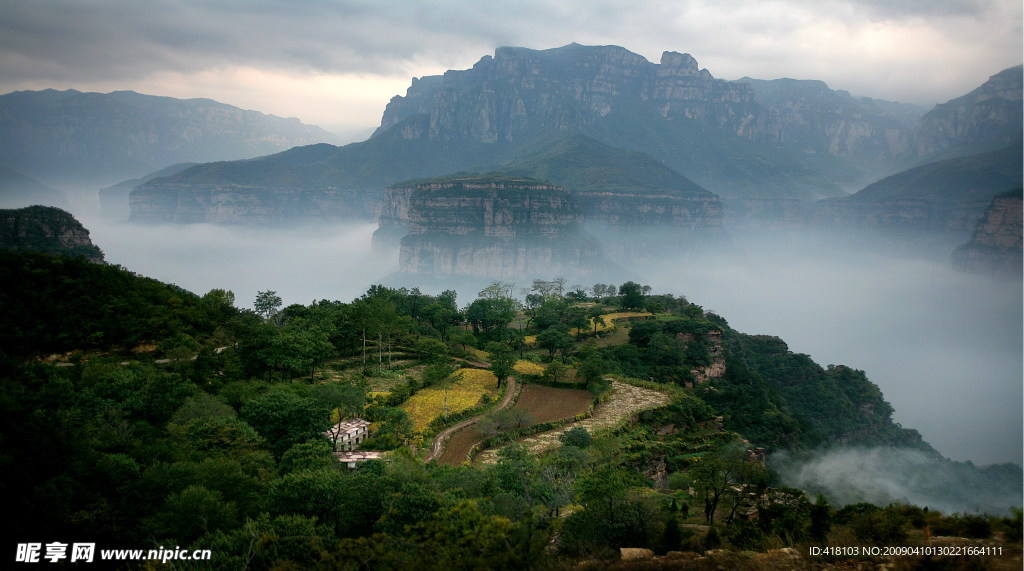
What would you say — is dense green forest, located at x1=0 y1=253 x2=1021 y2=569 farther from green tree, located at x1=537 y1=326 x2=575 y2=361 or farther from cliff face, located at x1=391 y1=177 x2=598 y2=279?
cliff face, located at x1=391 y1=177 x2=598 y2=279

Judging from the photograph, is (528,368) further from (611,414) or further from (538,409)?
(611,414)

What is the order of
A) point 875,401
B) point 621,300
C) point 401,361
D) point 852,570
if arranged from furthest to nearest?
point 621,300, point 875,401, point 401,361, point 852,570

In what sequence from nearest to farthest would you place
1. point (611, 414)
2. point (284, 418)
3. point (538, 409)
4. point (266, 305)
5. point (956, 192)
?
point (284, 418) → point (611, 414) → point (538, 409) → point (266, 305) → point (956, 192)

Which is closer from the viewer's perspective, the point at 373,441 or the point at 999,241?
the point at 373,441

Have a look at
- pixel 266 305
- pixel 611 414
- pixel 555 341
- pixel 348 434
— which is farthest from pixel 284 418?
pixel 266 305

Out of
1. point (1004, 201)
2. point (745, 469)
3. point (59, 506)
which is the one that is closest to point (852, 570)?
point (745, 469)

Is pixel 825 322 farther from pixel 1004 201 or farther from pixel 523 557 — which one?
pixel 523 557

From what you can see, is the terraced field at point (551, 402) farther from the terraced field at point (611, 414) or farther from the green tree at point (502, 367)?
the green tree at point (502, 367)

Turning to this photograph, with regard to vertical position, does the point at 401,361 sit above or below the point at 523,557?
below
